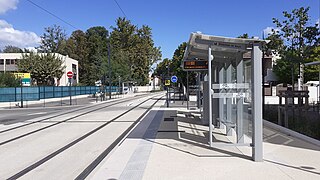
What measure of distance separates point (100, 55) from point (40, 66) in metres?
29.8

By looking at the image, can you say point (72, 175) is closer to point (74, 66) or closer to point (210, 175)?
point (210, 175)

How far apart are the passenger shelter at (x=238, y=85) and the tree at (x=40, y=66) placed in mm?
50327

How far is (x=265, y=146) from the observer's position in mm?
8828

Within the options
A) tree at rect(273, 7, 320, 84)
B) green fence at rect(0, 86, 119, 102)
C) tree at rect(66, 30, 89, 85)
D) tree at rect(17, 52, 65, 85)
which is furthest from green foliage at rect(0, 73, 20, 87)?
tree at rect(66, 30, 89, 85)

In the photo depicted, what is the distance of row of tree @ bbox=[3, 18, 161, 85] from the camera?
5772cm

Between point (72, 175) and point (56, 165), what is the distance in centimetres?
105

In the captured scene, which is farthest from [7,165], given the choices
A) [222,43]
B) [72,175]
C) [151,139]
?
[222,43]

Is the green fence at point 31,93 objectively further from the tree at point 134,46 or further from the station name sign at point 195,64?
the tree at point 134,46

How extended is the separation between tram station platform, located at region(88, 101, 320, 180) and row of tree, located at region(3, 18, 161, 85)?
43938mm

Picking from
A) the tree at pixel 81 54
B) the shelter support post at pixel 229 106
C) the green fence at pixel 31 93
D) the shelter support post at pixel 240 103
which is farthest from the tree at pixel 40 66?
the shelter support post at pixel 240 103

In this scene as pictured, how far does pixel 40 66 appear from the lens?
187 ft

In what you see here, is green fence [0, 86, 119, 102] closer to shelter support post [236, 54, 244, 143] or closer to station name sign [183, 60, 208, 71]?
station name sign [183, 60, 208, 71]

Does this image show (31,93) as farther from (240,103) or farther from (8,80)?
(240,103)

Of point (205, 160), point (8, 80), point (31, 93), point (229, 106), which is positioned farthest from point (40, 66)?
point (205, 160)
